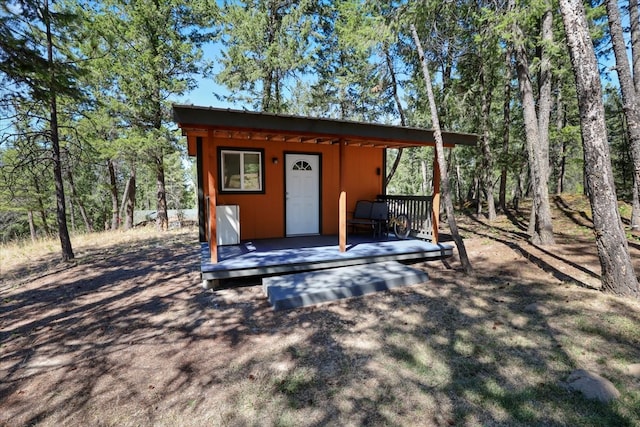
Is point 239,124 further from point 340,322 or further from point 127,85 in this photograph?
point 127,85

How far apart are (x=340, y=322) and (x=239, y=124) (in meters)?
3.01

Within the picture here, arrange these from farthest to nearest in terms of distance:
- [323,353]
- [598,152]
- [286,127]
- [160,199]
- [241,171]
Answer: [160,199] → [241,171] → [286,127] → [598,152] → [323,353]

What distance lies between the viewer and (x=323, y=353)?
3105 millimetres

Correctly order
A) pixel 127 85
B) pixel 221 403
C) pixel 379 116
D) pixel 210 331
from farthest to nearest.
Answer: pixel 379 116
pixel 127 85
pixel 210 331
pixel 221 403

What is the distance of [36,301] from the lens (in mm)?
4902

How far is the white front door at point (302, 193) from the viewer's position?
7.32 m

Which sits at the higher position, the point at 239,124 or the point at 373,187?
the point at 239,124

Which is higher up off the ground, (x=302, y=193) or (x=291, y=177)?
(x=291, y=177)

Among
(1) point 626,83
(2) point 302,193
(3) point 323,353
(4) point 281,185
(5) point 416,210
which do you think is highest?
(1) point 626,83

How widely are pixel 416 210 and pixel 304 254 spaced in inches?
123

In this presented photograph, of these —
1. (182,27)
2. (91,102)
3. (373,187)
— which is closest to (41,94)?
(91,102)

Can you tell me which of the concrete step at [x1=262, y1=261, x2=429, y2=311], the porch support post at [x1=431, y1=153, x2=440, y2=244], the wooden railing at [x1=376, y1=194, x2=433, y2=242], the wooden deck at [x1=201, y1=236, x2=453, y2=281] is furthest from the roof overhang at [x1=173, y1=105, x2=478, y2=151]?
the concrete step at [x1=262, y1=261, x2=429, y2=311]

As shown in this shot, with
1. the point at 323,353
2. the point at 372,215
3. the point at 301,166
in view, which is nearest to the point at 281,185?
the point at 301,166

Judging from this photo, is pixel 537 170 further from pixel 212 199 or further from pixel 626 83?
pixel 212 199
